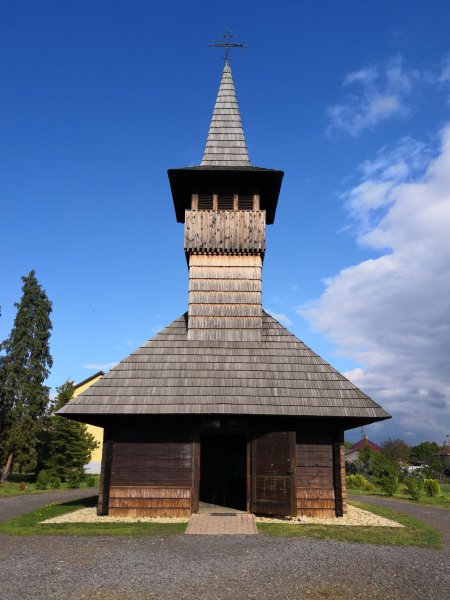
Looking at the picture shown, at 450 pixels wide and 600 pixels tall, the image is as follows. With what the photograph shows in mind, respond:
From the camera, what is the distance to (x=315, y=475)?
13484 mm

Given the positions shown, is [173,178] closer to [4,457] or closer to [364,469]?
[4,457]

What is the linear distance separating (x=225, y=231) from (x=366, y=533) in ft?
33.6

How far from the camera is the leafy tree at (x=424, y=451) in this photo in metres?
71.7

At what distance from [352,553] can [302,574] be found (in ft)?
6.38

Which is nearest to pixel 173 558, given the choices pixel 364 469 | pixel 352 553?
pixel 352 553

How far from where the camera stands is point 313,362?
1482 cm

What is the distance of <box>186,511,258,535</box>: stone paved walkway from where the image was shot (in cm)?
1095

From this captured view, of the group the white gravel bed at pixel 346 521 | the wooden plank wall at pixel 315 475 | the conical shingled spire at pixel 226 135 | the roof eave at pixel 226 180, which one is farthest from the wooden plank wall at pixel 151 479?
the conical shingled spire at pixel 226 135

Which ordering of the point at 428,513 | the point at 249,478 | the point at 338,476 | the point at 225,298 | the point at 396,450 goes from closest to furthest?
1. the point at 338,476
2. the point at 249,478
3. the point at 428,513
4. the point at 225,298
5. the point at 396,450

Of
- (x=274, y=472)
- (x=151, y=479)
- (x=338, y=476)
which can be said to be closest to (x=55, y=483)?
(x=151, y=479)

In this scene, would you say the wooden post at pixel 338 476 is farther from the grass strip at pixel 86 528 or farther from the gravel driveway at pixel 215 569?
the grass strip at pixel 86 528

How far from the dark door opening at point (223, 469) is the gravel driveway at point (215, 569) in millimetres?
7359

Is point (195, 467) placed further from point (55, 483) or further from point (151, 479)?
point (55, 483)

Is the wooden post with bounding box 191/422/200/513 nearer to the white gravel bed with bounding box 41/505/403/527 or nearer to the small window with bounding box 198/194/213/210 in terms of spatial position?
the white gravel bed with bounding box 41/505/403/527
